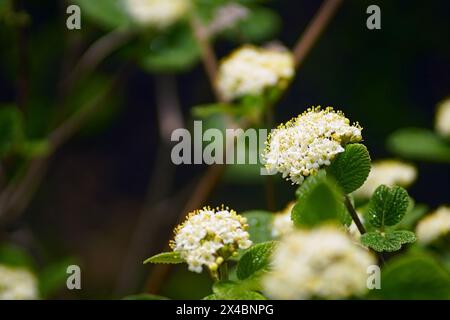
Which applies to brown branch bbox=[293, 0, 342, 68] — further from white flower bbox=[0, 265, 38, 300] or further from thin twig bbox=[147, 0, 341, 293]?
white flower bbox=[0, 265, 38, 300]

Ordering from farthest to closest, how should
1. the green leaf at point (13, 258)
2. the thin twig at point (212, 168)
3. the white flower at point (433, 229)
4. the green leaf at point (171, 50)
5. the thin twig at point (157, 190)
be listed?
1. the thin twig at point (157, 190)
2. the green leaf at point (171, 50)
3. the green leaf at point (13, 258)
4. the thin twig at point (212, 168)
5. the white flower at point (433, 229)

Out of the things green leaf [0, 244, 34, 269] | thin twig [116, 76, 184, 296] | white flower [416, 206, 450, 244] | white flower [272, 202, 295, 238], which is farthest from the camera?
thin twig [116, 76, 184, 296]

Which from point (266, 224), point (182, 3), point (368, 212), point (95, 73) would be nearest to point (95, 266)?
point (95, 73)

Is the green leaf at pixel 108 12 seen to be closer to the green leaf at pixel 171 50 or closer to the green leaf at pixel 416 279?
the green leaf at pixel 171 50

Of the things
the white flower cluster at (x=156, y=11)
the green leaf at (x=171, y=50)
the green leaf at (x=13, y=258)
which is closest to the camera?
the green leaf at (x=13, y=258)

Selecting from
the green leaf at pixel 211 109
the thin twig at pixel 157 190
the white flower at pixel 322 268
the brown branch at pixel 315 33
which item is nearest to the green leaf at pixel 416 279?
the white flower at pixel 322 268

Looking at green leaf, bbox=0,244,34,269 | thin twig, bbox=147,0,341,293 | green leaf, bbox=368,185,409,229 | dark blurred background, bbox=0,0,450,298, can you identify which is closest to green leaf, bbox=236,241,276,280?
green leaf, bbox=368,185,409,229
